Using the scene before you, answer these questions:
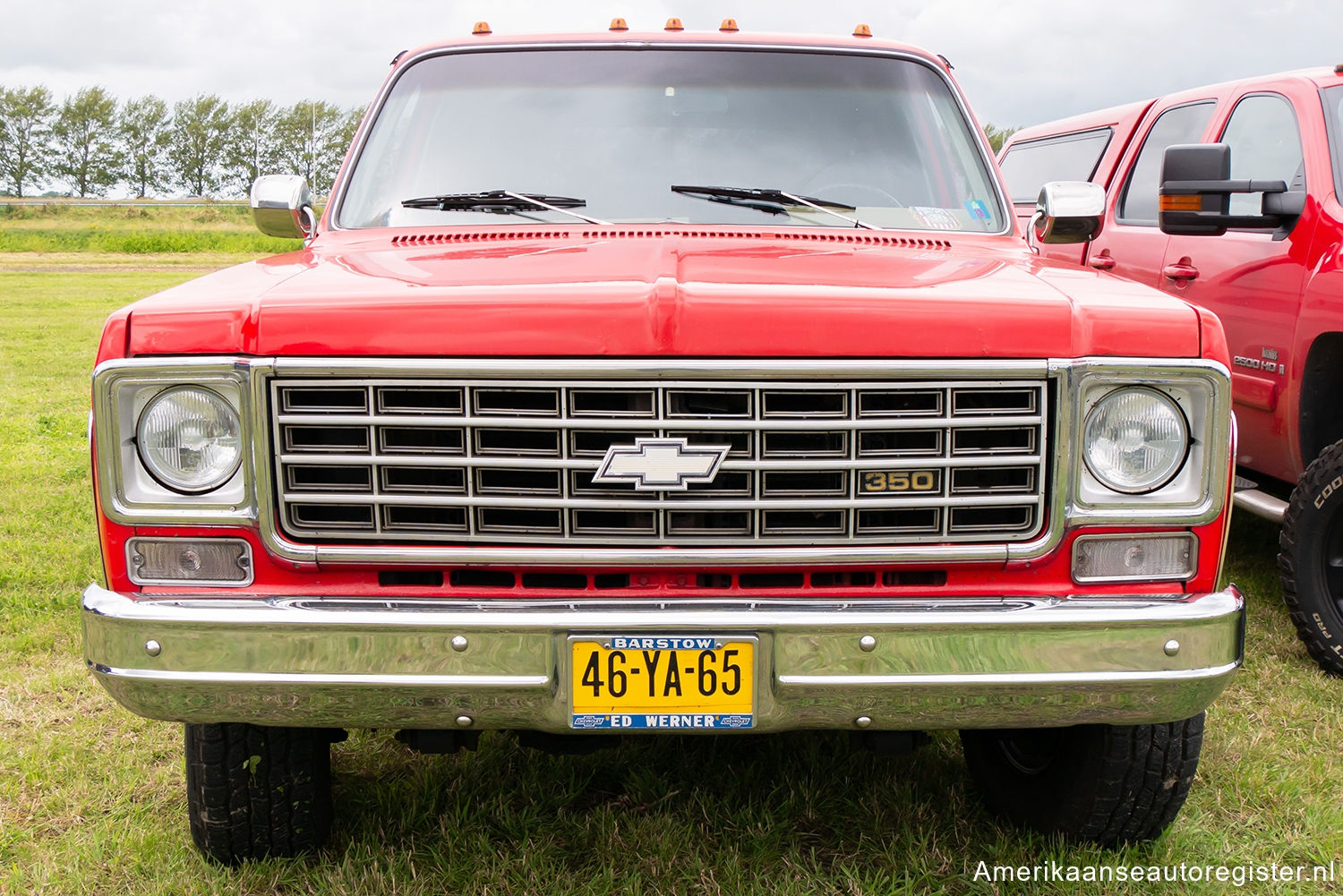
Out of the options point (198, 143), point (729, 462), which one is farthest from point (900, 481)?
point (198, 143)

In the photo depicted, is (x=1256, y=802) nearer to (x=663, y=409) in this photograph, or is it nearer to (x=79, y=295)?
(x=663, y=409)

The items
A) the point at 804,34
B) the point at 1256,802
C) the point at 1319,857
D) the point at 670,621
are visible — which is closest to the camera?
the point at 670,621

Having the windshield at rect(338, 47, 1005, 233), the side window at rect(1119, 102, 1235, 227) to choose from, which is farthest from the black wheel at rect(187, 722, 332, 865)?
the side window at rect(1119, 102, 1235, 227)

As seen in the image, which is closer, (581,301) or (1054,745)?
(581,301)

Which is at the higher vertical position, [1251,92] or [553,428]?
[1251,92]

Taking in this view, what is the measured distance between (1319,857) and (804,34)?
2.66 metres

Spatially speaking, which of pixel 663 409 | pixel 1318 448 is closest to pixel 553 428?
pixel 663 409

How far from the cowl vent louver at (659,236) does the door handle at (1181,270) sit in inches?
91.2

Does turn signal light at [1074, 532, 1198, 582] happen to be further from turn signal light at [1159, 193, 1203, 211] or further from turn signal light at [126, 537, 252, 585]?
turn signal light at [1159, 193, 1203, 211]

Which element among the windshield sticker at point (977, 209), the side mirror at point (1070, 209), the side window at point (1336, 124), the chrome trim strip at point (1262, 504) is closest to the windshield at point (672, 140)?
the windshield sticker at point (977, 209)

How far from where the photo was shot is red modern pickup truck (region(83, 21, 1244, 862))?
6.89ft

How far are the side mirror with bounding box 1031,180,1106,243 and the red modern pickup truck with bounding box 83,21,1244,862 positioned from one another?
47.6 inches

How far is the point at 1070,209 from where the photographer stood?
3441mm

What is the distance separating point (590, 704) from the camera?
2.14 m
